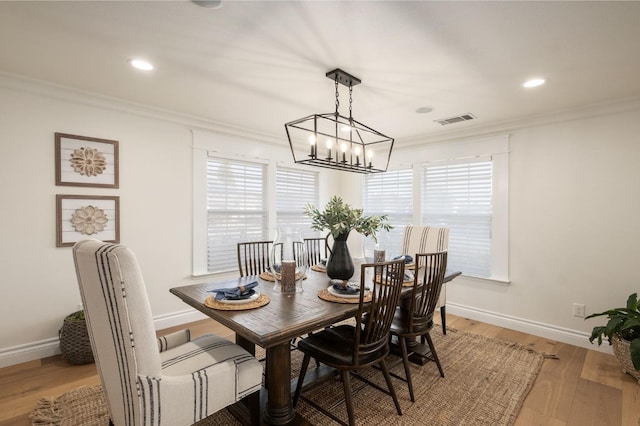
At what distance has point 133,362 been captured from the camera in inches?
50.1

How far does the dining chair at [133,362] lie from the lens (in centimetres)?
123

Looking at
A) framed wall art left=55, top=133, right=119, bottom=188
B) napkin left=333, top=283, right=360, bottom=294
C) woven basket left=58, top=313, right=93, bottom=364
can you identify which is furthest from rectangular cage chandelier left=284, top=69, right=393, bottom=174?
woven basket left=58, top=313, right=93, bottom=364

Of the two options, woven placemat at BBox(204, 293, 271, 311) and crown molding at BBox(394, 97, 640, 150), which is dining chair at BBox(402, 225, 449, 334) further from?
woven placemat at BBox(204, 293, 271, 311)

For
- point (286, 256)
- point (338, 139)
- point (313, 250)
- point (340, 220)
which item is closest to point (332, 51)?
point (338, 139)

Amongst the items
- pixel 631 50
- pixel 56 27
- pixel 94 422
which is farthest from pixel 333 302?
pixel 631 50

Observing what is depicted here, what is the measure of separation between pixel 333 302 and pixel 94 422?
66.7 inches

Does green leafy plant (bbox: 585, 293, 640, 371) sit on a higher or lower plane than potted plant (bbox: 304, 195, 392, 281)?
lower

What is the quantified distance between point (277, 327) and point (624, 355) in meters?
2.94

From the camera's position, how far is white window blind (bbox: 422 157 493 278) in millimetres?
3863

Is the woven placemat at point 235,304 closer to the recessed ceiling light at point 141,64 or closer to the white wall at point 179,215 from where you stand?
the recessed ceiling light at point 141,64

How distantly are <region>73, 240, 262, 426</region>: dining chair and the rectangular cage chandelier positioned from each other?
1.34 m

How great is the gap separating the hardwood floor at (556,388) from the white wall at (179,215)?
29cm

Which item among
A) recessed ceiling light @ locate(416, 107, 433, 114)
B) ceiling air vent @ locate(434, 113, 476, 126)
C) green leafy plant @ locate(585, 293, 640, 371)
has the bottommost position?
green leafy plant @ locate(585, 293, 640, 371)

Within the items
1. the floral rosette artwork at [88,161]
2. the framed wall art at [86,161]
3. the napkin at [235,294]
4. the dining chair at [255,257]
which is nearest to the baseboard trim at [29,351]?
the framed wall art at [86,161]
